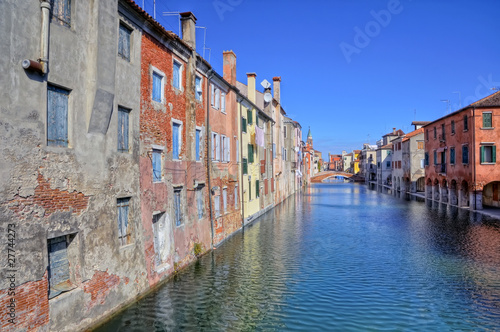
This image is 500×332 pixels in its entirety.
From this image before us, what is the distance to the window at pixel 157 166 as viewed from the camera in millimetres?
14183

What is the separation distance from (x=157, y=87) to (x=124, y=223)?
226 inches

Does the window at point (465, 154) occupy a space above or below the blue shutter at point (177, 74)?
below

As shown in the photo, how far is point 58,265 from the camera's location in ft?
30.5

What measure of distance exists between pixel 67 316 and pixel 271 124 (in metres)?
34.8

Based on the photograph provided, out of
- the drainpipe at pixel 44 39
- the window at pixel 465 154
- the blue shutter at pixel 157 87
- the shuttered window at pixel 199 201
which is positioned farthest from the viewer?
the window at pixel 465 154

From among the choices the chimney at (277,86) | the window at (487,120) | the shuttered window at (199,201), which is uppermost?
the chimney at (277,86)

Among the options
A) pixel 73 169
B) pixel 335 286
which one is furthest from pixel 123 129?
pixel 335 286

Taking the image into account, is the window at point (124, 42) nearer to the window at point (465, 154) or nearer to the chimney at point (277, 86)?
the window at point (465, 154)

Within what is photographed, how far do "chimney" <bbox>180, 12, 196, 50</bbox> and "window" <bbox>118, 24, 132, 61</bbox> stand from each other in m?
5.75

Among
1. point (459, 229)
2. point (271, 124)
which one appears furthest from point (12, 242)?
point (271, 124)

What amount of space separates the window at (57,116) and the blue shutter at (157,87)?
16.4 ft

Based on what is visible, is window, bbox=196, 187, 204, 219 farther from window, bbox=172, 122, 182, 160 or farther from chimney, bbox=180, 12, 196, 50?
chimney, bbox=180, 12, 196, 50

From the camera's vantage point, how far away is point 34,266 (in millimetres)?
8219

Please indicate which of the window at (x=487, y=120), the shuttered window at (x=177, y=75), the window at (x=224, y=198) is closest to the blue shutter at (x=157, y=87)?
the shuttered window at (x=177, y=75)
